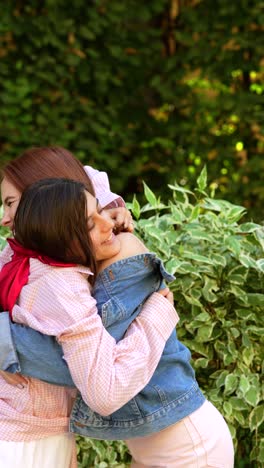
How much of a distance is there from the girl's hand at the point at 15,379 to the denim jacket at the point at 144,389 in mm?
137

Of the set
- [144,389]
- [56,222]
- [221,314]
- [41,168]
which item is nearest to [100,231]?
[56,222]

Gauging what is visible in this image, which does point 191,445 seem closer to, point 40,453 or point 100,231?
point 40,453

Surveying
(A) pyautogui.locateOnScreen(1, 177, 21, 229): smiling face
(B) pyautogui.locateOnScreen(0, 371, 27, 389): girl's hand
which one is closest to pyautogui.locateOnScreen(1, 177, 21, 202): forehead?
(A) pyautogui.locateOnScreen(1, 177, 21, 229): smiling face

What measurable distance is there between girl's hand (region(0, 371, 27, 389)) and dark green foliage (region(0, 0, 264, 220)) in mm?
3526

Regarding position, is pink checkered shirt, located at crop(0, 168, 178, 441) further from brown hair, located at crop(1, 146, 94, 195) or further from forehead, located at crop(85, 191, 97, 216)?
brown hair, located at crop(1, 146, 94, 195)

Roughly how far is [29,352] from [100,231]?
1.04 feet

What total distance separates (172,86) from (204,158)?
50cm

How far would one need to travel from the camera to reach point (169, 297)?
2.26 metres

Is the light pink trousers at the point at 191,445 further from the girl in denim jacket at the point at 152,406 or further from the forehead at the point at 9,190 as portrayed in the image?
the forehead at the point at 9,190

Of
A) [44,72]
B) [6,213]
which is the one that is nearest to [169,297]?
[6,213]

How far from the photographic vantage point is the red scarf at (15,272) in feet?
6.76

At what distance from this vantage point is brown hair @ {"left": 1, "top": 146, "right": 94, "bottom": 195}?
88.0 inches

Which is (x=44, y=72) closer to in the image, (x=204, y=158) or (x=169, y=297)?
(x=204, y=158)

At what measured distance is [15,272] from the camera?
2098 mm
